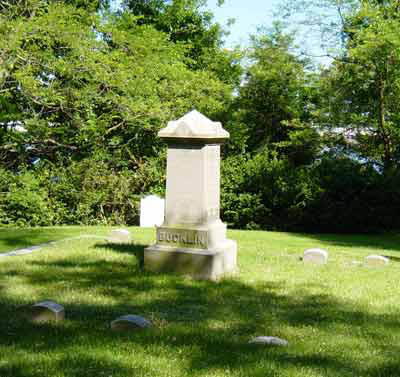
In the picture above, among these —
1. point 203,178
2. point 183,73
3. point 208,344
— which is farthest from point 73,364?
point 183,73

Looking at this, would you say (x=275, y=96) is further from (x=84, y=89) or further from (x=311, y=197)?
(x=84, y=89)

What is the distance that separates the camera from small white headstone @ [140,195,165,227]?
57.7 feet

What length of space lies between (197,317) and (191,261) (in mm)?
1983

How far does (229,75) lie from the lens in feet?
82.7

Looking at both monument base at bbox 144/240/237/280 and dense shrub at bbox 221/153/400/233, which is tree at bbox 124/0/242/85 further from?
monument base at bbox 144/240/237/280

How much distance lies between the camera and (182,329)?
565 cm

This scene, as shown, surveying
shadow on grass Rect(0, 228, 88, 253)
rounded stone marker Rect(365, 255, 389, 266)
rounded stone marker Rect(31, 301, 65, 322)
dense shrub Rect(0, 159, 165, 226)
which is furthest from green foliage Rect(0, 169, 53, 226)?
rounded stone marker Rect(31, 301, 65, 322)

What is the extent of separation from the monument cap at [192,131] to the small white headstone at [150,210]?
30.5 ft

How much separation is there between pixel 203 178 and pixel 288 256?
303 centimetres

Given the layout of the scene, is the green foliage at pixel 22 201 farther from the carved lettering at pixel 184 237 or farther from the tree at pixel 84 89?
the carved lettering at pixel 184 237

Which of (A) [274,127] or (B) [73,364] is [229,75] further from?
(B) [73,364]

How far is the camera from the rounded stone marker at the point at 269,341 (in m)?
5.19

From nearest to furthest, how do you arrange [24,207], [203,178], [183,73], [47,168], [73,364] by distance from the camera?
[73,364] < [203,178] < [24,207] < [47,168] < [183,73]

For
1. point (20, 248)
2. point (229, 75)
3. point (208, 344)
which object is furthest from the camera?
point (229, 75)
